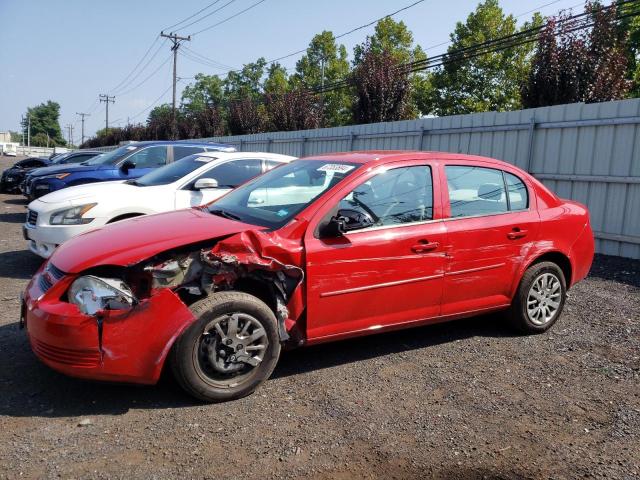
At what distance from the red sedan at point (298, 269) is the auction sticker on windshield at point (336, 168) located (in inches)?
Answer: 0.7

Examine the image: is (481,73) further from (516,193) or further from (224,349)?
(224,349)

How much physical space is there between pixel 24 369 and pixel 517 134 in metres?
8.58

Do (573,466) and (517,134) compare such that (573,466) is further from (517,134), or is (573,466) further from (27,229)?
(517,134)

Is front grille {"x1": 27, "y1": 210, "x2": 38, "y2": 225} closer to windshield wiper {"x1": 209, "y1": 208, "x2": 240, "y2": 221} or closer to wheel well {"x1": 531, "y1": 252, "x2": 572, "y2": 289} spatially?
windshield wiper {"x1": 209, "y1": 208, "x2": 240, "y2": 221}

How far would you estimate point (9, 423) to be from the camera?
10.8 ft

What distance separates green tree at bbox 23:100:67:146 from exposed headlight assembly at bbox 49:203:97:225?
159008 millimetres

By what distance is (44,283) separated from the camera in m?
3.81

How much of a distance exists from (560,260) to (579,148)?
4.33 m

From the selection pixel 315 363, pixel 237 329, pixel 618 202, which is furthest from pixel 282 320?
pixel 618 202

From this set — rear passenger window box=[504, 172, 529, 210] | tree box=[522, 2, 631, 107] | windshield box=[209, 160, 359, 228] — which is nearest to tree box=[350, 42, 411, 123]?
tree box=[522, 2, 631, 107]

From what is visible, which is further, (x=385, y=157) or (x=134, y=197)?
(x=134, y=197)

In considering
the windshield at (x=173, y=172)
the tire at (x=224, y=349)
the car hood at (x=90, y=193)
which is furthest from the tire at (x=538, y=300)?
the car hood at (x=90, y=193)

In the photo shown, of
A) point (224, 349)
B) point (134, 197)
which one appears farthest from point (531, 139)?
point (224, 349)

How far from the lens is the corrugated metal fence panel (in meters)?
8.09
